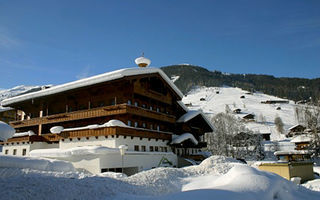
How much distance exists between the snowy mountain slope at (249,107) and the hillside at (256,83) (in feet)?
73.7

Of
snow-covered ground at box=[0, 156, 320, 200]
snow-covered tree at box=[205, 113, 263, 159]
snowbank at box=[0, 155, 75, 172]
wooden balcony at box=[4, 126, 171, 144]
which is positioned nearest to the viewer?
snow-covered ground at box=[0, 156, 320, 200]

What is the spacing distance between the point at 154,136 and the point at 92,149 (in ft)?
24.4

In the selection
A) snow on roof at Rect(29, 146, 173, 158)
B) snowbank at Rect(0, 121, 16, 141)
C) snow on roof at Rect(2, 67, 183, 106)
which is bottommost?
snow on roof at Rect(29, 146, 173, 158)

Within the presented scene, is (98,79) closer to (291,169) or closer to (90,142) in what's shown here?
(90,142)

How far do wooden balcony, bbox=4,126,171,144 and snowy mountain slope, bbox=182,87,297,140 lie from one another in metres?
55.7

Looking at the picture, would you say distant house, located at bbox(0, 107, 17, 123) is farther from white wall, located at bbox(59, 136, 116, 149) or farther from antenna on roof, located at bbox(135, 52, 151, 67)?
antenna on roof, located at bbox(135, 52, 151, 67)

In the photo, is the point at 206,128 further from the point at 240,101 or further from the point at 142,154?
the point at 240,101

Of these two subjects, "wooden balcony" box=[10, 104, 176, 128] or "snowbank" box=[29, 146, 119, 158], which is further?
"wooden balcony" box=[10, 104, 176, 128]

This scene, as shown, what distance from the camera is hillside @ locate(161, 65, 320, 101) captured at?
14338 cm

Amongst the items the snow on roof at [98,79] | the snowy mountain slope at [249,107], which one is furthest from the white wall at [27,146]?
the snowy mountain slope at [249,107]

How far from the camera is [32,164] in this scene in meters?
14.5

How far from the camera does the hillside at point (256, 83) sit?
143 metres

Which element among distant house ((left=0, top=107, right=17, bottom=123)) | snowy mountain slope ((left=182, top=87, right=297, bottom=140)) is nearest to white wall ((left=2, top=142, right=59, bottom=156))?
distant house ((left=0, top=107, right=17, bottom=123))

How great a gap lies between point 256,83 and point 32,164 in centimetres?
18366
